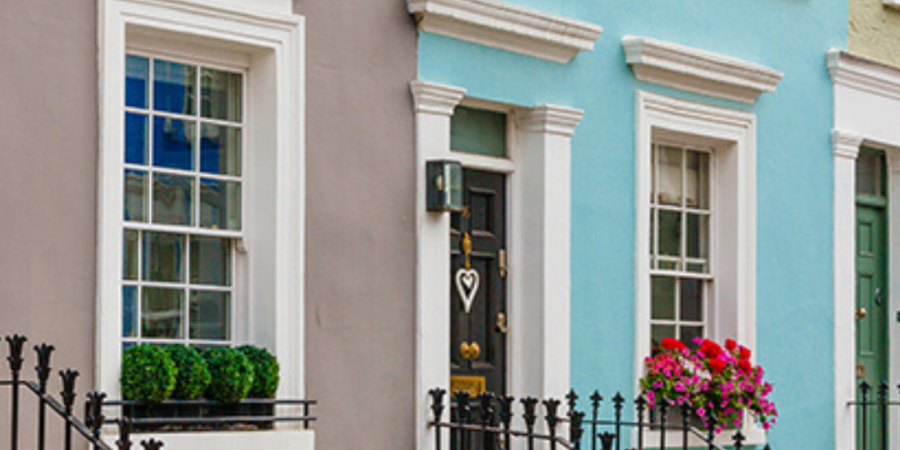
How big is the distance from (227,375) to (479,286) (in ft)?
8.08

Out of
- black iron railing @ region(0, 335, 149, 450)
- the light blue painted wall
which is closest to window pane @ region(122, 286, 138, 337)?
black iron railing @ region(0, 335, 149, 450)

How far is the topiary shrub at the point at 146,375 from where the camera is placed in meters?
7.95

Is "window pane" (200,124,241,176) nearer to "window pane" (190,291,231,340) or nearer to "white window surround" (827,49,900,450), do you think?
"window pane" (190,291,231,340)

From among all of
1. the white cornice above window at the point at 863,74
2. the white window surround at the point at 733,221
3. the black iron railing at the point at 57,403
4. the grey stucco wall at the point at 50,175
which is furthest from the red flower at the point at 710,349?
the black iron railing at the point at 57,403

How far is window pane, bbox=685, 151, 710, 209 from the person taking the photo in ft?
39.3

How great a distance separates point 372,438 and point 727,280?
3.71 meters

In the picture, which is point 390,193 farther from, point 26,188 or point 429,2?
point 26,188

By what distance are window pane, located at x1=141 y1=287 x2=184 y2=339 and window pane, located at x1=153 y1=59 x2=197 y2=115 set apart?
3.02 ft

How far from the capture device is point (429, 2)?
9562 millimetres

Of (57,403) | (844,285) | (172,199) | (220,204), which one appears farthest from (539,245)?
(57,403)

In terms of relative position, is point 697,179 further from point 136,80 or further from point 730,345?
point 136,80

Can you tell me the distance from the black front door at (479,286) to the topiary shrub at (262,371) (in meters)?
1.76

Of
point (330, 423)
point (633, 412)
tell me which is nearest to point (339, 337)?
point (330, 423)

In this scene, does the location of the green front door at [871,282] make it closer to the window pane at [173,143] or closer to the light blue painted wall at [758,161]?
the light blue painted wall at [758,161]
